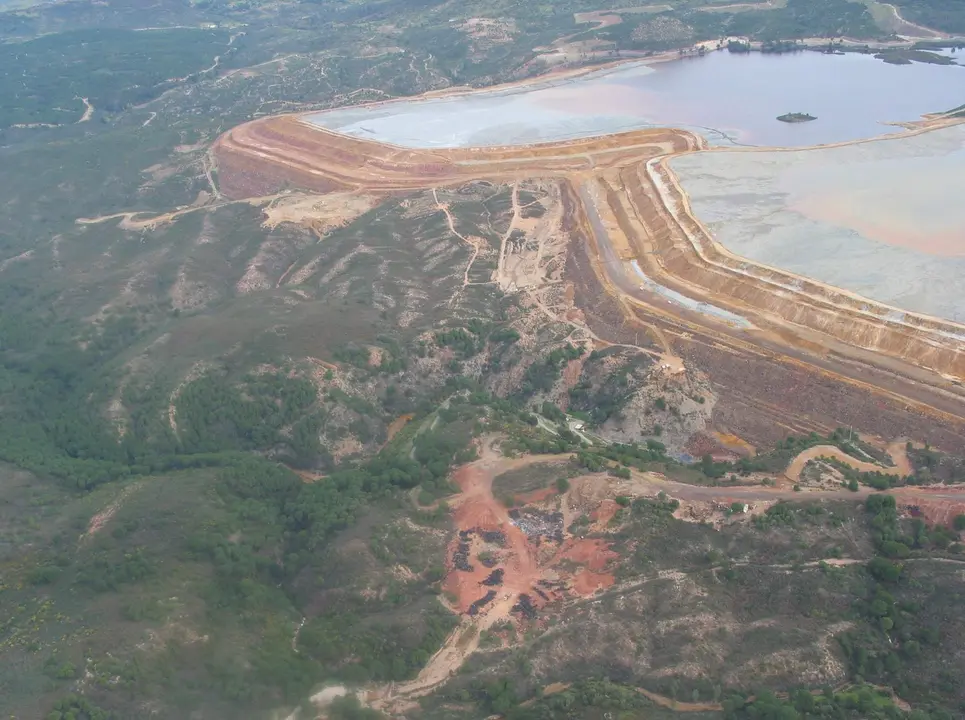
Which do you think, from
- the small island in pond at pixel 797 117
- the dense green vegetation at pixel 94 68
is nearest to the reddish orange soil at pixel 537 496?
the small island in pond at pixel 797 117

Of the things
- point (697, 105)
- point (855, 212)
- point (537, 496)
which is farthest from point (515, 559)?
point (697, 105)

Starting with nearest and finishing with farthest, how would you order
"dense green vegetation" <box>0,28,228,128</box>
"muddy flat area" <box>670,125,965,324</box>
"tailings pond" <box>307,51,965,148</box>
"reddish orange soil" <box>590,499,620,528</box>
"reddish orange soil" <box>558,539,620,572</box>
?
"reddish orange soil" <box>558,539,620,572</box>
"reddish orange soil" <box>590,499,620,528</box>
"muddy flat area" <box>670,125,965,324</box>
"tailings pond" <box>307,51,965,148</box>
"dense green vegetation" <box>0,28,228,128</box>

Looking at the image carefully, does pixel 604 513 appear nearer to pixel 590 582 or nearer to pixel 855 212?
pixel 590 582

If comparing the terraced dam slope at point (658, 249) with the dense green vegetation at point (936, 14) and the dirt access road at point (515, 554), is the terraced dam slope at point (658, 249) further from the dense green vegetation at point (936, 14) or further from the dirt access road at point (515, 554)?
the dense green vegetation at point (936, 14)

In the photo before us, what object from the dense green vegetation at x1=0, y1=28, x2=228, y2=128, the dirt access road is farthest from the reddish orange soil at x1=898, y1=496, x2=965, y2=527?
the dense green vegetation at x1=0, y1=28, x2=228, y2=128

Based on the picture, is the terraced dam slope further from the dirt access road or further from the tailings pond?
the dirt access road

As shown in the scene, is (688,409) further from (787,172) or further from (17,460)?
(17,460)

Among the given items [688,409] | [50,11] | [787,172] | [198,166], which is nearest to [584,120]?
[787,172]
